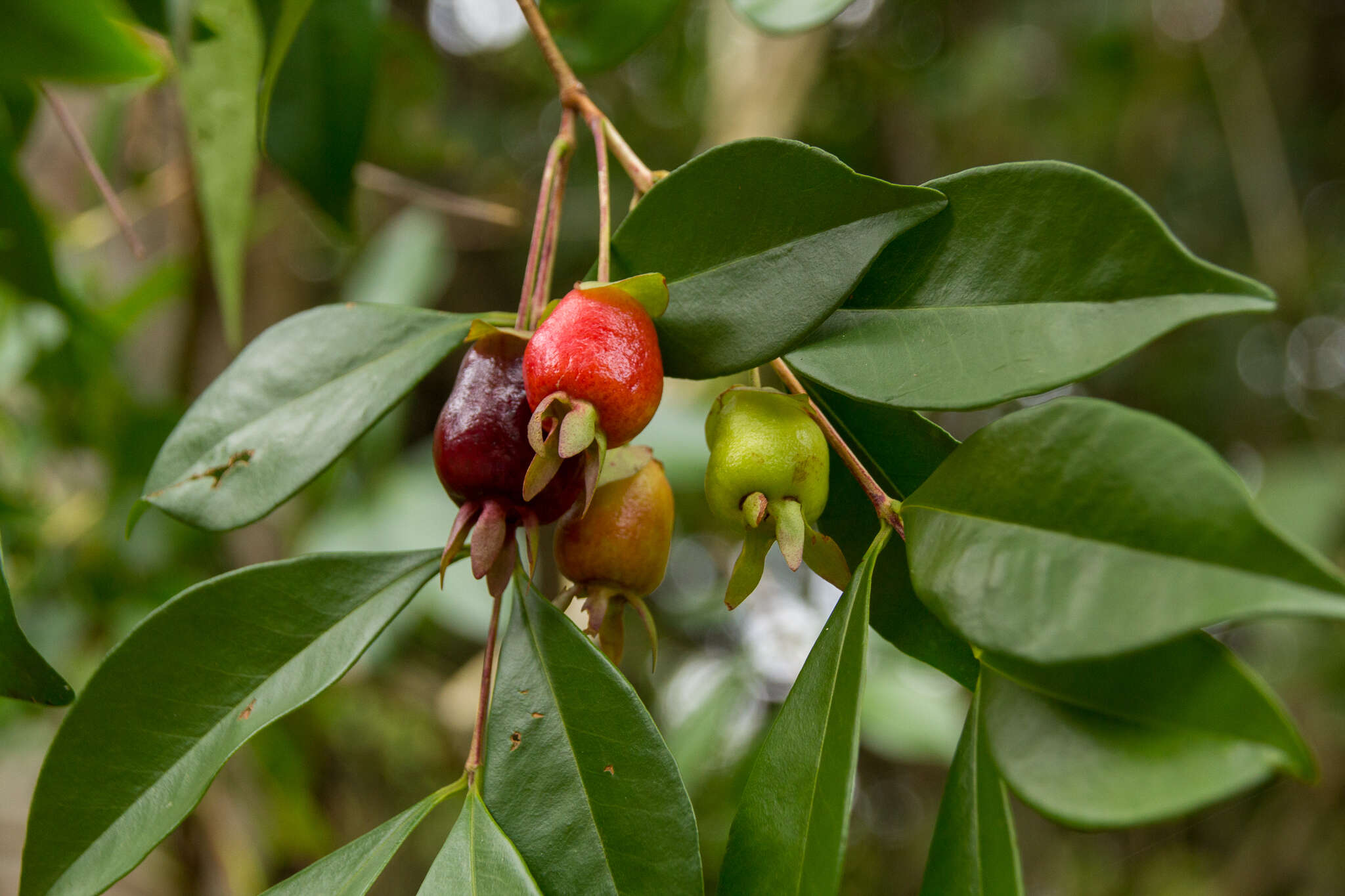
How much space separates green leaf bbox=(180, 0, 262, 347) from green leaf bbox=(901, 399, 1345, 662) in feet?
1.88

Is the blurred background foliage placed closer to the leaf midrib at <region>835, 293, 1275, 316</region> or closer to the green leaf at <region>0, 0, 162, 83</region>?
the green leaf at <region>0, 0, 162, 83</region>

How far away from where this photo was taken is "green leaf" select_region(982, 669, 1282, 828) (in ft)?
0.86

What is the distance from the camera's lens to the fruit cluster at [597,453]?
36 cm

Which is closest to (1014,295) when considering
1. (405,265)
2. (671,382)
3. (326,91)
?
(326,91)

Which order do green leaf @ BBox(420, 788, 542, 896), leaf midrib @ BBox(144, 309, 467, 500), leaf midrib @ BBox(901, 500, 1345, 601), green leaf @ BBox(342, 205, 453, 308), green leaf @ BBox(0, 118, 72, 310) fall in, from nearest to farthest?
leaf midrib @ BBox(901, 500, 1345, 601) → green leaf @ BBox(420, 788, 542, 896) → leaf midrib @ BBox(144, 309, 467, 500) → green leaf @ BBox(0, 118, 72, 310) → green leaf @ BBox(342, 205, 453, 308)

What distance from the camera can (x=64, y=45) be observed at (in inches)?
17.0

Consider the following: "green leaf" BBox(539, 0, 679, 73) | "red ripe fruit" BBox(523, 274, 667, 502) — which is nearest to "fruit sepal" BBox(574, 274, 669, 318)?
"red ripe fruit" BBox(523, 274, 667, 502)

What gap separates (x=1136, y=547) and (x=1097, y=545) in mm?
13

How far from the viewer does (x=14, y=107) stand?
70 cm

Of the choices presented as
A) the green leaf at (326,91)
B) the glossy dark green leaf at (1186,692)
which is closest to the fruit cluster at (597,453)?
the glossy dark green leaf at (1186,692)

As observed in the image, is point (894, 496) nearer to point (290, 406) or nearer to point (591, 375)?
point (591, 375)

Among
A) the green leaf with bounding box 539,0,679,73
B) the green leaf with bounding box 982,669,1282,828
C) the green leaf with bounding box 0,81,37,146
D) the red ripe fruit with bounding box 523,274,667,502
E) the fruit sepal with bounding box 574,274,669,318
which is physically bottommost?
the green leaf with bounding box 982,669,1282,828

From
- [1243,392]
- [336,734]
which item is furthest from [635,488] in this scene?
[1243,392]

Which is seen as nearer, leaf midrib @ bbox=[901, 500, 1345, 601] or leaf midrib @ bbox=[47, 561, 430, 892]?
leaf midrib @ bbox=[901, 500, 1345, 601]
